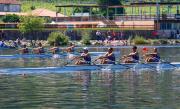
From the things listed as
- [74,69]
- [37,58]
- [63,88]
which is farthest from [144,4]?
[63,88]

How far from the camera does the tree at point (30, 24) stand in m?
101

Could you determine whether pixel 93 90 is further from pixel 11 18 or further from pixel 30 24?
pixel 11 18

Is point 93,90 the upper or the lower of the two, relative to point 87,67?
lower

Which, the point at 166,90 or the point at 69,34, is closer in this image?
the point at 166,90

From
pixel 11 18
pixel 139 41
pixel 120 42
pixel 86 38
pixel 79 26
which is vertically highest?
pixel 11 18

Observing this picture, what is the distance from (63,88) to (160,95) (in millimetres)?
6065

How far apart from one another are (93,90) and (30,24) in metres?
67.8

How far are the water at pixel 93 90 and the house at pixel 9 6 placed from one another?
90.4 meters

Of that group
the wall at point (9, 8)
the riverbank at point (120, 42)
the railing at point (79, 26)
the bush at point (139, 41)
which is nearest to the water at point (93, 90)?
the bush at point (139, 41)

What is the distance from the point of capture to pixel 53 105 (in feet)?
94.8

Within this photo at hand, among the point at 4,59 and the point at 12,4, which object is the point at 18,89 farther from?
the point at 12,4

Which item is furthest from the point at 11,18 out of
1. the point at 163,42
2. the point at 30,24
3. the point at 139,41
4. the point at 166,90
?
the point at 166,90

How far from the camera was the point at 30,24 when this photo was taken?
10144 cm

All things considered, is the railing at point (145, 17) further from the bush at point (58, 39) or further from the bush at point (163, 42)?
the bush at point (58, 39)
